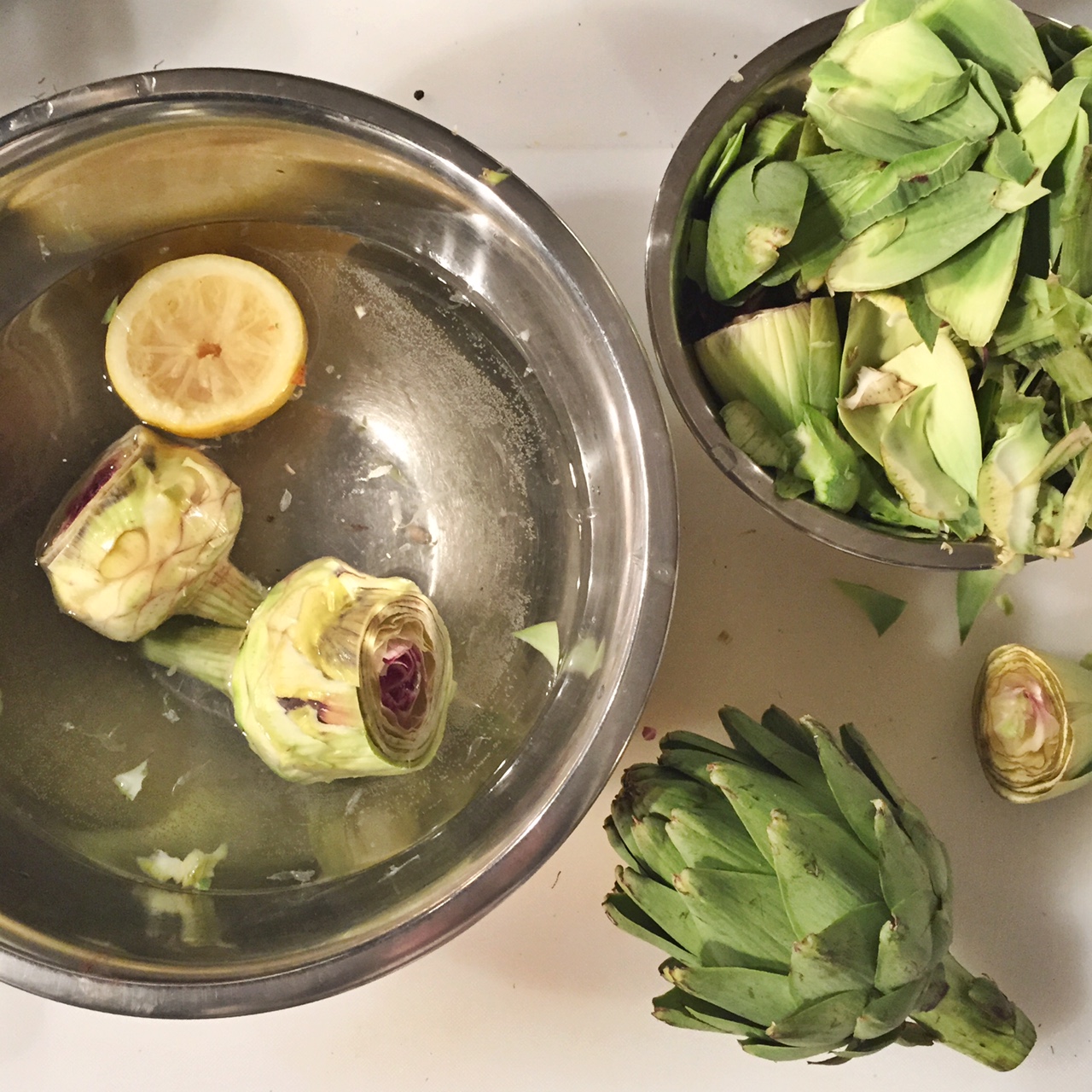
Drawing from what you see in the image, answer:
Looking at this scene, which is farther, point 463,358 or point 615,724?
point 463,358

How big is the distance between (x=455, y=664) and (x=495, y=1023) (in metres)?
0.28

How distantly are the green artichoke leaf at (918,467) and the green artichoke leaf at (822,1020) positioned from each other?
29 centimetres

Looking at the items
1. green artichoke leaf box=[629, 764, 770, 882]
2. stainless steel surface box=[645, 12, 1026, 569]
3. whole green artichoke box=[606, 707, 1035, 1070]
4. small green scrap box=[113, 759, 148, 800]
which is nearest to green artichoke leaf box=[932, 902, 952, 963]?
whole green artichoke box=[606, 707, 1035, 1070]

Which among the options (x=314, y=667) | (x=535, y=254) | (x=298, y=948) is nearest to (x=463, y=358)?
(x=535, y=254)

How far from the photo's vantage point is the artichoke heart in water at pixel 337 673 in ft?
2.04

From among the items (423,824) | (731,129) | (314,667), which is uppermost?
(731,129)

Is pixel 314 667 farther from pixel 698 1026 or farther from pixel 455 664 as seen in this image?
pixel 698 1026

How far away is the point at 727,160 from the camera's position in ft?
1.86

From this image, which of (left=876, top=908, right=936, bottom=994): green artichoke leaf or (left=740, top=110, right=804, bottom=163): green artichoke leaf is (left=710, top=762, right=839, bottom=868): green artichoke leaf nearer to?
(left=876, top=908, right=936, bottom=994): green artichoke leaf

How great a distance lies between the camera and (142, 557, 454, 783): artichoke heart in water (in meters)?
0.62

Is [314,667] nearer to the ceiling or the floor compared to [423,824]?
nearer to the ceiling

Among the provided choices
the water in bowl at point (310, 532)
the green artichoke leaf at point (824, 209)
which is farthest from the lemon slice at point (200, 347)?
the green artichoke leaf at point (824, 209)

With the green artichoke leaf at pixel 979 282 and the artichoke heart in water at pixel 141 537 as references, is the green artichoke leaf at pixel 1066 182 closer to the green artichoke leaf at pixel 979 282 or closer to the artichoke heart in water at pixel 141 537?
the green artichoke leaf at pixel 979 282

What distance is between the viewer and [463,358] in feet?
2.33
